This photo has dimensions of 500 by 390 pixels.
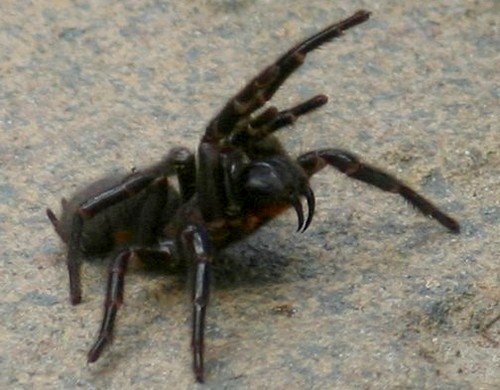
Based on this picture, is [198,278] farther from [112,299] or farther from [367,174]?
[367,174]

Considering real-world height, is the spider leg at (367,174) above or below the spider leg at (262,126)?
below

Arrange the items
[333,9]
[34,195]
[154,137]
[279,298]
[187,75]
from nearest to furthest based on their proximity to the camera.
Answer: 1. [279,298]
2. [34,195]
3. [154,137]
4. [187,75]
5. [333,9]

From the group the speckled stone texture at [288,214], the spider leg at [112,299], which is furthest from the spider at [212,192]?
the speckled stone texture at [288,214]

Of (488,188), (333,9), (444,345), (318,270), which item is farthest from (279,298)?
(333,9)

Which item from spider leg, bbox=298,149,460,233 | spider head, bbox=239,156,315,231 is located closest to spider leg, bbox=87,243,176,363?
spider head, bbox=239,156,315,231

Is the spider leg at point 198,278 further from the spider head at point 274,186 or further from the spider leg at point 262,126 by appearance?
the spider leg at point 262,126

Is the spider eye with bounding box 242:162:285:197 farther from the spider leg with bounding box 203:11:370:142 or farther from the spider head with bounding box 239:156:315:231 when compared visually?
the spider leg with bounding box 203:11:370:142

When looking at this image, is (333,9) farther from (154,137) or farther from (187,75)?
(154,137)

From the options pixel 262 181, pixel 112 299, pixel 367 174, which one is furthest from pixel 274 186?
pixel 112 299
